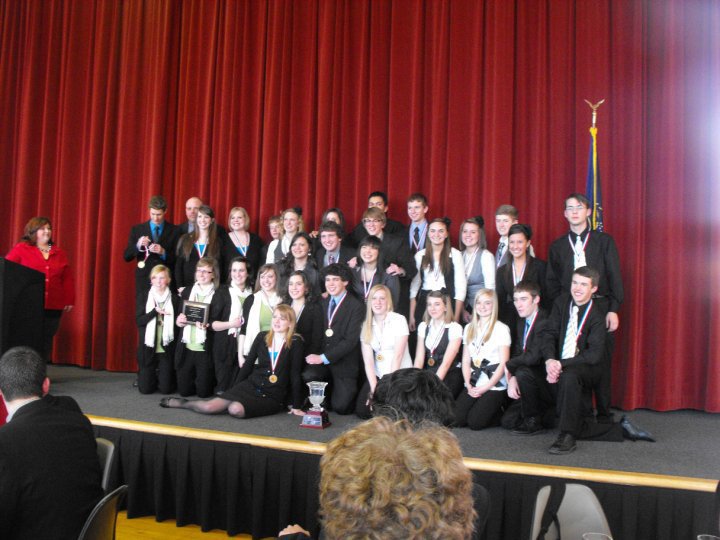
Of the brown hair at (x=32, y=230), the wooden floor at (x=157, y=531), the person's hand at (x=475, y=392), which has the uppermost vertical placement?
the brown hair at (x=32, y=230)

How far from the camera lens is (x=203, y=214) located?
19.9 ft

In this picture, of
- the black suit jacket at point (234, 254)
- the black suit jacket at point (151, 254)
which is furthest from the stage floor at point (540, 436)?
the black suit jacket at point (234, 254)

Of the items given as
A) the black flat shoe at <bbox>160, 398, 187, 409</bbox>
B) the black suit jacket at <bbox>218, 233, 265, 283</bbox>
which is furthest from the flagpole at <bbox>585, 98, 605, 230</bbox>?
the black flat shoe at <bbox>160, 398, 187, 409</bbox>

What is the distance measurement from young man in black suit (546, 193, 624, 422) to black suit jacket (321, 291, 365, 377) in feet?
4.84

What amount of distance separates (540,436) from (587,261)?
1418 mm

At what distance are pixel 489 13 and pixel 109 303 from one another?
15.9 ft

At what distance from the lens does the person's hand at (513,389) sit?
464 centimetres

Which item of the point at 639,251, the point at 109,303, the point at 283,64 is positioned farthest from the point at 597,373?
the point at 109,303

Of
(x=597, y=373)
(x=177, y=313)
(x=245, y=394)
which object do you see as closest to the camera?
(x=597, y=373)

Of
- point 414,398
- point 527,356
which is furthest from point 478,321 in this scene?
point 414,398

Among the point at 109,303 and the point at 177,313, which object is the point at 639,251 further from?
the point at 109,303

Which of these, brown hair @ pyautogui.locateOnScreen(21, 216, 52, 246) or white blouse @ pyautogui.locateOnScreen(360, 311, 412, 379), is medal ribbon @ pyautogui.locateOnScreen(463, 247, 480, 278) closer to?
white blouse @ pyautogui.locateOnScreen(360, 311, 412, 379)

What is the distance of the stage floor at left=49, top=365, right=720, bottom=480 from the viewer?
3.83m

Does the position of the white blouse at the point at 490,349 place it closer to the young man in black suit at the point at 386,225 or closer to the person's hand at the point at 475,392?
the person's hand at the point at 475,392
